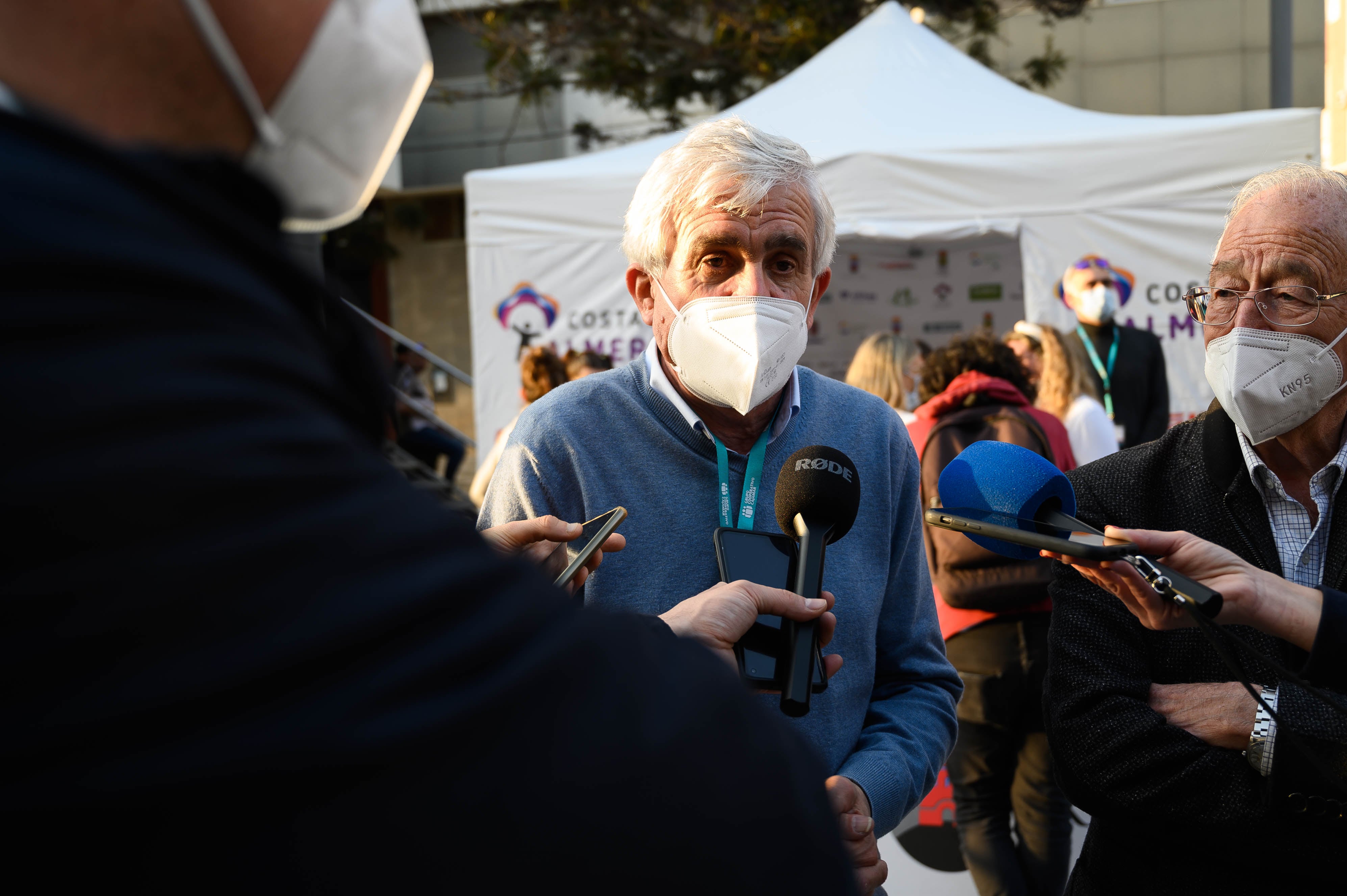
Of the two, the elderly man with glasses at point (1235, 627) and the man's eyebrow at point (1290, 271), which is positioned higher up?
the man's eyebrow at point (1290, 271)

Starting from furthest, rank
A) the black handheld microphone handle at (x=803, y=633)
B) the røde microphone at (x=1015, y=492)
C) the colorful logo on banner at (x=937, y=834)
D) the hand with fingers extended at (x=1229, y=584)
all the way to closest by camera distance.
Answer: the colorful logo on banner at (x=937, y=834) → the hand with fingers extended at (x=1229, y=584) → the røde microphone at (x=1015, y=492) → the black handheld microphone handle at (x=803, y=633)

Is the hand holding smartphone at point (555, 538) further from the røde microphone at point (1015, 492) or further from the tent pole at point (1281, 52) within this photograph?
the tent pole at point (1281, 52)

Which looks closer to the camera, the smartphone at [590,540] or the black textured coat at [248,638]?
the black textured coat at [248,638]

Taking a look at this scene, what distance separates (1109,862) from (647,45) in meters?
12.5

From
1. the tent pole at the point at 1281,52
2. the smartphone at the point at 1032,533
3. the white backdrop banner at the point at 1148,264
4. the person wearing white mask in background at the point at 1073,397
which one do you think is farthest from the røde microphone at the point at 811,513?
the tent pole at the point at 1281,52

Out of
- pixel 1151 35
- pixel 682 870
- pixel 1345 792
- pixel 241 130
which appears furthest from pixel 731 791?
pixel 1151 35

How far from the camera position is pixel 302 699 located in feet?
1.32

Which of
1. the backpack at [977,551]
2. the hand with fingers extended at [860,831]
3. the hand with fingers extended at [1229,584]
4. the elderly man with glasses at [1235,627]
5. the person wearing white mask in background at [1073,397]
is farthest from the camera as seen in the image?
the person wearing white mask in background at [1073,397]

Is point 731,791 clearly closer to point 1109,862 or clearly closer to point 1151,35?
point 1109,862

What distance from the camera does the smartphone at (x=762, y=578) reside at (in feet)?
4.40

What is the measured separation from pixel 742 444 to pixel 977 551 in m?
1.77

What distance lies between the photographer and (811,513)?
4.49 ft

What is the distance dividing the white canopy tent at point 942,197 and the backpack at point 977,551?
3.34m

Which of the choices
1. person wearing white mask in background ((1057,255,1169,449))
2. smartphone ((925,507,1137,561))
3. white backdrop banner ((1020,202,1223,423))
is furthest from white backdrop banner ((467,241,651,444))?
smartphone ((925,507,1137,561))
